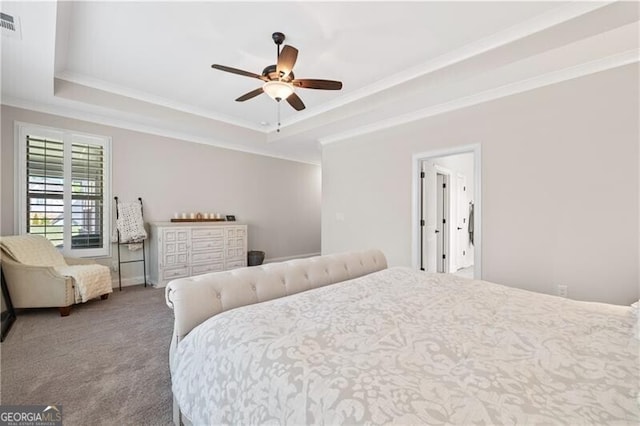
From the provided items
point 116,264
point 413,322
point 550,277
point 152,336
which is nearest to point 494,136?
point 550,277

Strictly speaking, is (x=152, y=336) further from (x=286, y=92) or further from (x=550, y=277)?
(x=550, y=277)

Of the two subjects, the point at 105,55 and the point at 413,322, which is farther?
the point at 105,55

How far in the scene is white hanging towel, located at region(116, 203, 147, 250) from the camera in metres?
4.43

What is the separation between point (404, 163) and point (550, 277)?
229cm

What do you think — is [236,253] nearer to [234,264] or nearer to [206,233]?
[234,264]

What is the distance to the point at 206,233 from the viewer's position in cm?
499

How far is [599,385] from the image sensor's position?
0.89 metres

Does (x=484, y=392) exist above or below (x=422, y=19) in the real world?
below

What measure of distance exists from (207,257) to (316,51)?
12.3 feet

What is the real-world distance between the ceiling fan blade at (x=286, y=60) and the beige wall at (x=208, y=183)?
11.5 ft

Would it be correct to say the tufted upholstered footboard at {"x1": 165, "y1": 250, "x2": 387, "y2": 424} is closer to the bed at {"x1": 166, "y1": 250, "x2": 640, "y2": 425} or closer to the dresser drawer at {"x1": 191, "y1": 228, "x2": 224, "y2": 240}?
the bed at {"x1": 166, "y1": 250, "x2": 640, "y2": 425}

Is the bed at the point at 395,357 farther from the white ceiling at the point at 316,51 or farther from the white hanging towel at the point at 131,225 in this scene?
the white hanging towel at the point at 131,225

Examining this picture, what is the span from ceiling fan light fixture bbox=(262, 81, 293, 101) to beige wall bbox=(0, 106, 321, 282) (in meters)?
3.29

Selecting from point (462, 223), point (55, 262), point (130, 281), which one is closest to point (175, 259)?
point (130, 281)
